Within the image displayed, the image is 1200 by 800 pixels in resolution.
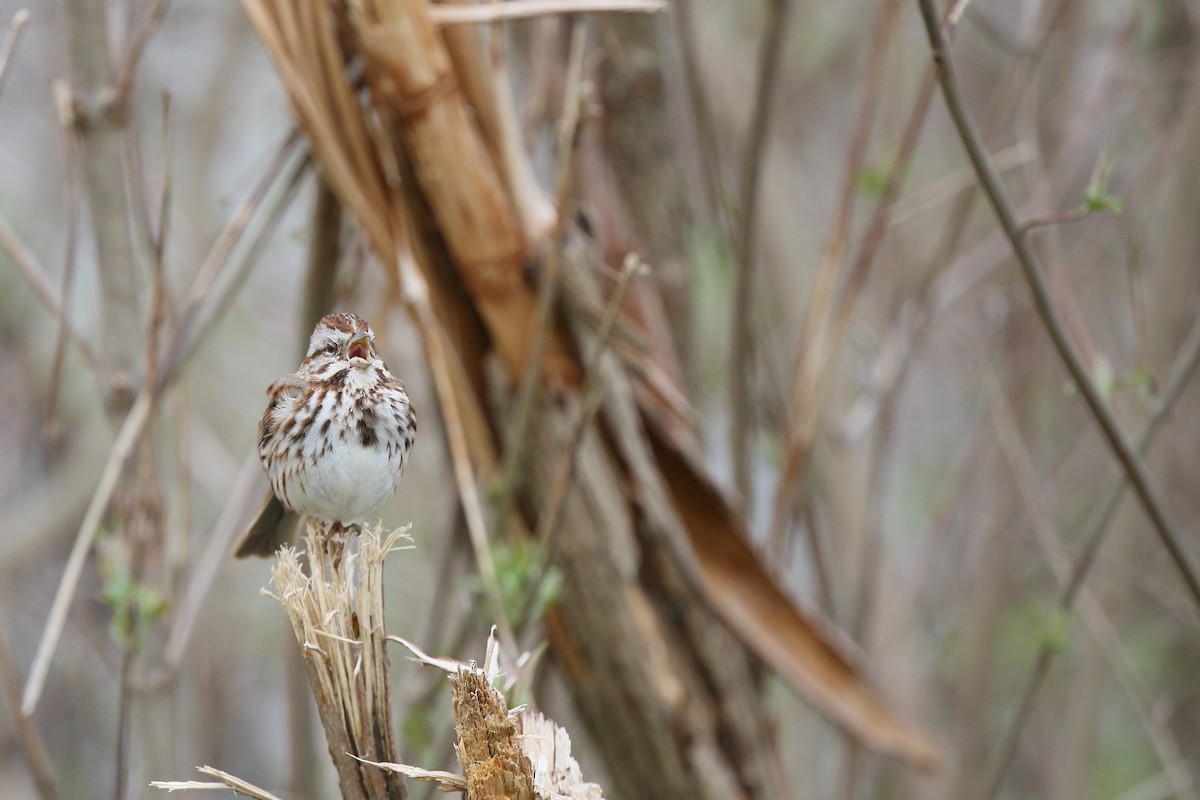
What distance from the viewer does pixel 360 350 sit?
1.24 metres

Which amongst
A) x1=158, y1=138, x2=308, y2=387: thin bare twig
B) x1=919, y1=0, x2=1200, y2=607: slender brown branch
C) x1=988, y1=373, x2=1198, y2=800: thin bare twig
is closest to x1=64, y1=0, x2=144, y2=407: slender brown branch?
x1=158, y1=138, x2=308, y2=387: thin bare twig

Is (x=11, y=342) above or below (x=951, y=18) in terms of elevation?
above

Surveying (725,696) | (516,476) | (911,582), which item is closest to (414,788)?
(725,696)

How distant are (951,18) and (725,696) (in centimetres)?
166

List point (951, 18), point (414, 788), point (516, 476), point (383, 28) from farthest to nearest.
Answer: point (414, 788), point (516, 476), point (383, 28), point (951, 18)

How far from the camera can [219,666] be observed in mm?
5215

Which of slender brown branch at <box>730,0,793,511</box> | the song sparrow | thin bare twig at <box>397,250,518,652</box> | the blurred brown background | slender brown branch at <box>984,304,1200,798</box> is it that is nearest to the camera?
the song sparrow

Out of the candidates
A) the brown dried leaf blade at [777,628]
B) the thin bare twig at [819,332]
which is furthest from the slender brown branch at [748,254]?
the brown dried leaf blade at [777,628]

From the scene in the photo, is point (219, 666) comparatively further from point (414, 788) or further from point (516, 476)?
point (516, 476)

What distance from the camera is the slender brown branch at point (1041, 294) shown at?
1660 millimetres

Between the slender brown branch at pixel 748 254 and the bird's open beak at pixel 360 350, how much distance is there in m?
1.65

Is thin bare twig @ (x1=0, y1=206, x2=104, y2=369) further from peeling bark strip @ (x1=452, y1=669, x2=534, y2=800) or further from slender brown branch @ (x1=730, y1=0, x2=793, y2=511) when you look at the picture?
slender brown branch @ (x1=730, y1=0, x2=793, y2=511)

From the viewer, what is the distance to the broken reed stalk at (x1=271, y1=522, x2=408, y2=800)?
4.20 feet

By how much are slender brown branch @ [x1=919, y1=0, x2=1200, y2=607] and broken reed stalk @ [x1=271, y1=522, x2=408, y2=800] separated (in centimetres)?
98
